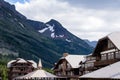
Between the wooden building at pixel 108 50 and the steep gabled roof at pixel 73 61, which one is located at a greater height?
the steep gabled roof at pixel 73 61

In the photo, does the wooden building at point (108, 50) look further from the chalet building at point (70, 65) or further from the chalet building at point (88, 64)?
the chalet building at point (70, 65)

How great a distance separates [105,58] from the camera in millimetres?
65812

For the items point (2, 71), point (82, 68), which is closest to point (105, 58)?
point (82, 68)

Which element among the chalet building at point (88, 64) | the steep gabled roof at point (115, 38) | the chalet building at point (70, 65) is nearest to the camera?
the steep gabled roof at point (115, 38)

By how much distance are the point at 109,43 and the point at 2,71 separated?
266ft

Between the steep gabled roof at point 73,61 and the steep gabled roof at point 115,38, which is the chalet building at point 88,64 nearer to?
the steep gabled roof at point 73,61

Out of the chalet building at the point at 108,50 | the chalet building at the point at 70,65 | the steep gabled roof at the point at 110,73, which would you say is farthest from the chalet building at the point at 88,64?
the steep gabled roof at the point at 110,73

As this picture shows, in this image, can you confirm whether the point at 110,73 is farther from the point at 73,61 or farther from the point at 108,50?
the point at 73,61

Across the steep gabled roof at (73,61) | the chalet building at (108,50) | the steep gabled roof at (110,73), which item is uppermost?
the steep gabled roof at (73,61)

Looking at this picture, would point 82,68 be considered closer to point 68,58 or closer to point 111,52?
point 68,58

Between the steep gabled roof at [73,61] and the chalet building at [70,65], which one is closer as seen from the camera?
the chalet building at [70,65]

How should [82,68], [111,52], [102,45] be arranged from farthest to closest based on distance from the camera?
1. [82,68]
2. [102,45]
3. [111,52]

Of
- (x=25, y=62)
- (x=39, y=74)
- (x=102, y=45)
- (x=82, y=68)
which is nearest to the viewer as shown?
(x=102, y=45)

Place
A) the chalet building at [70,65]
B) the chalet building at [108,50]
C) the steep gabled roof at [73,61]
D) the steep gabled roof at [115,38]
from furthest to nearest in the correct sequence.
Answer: the steep gabled roof at [73,61]
the chalet building at [70,65]
the chalet building at [108,50]
the steep gabled roof at [115,38]
